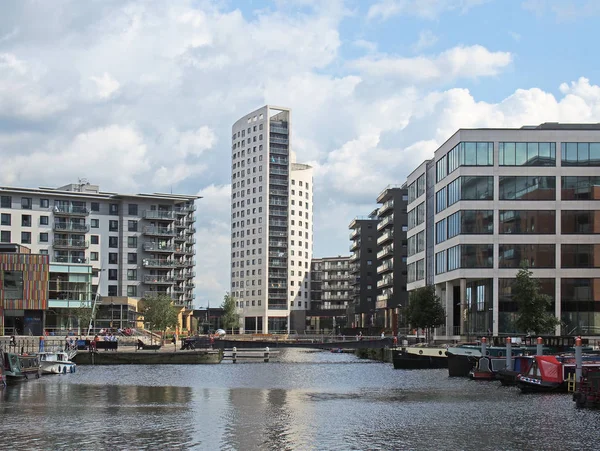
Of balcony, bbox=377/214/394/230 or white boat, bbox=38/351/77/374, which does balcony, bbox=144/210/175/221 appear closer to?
balcony, bbox=377/214/394/230

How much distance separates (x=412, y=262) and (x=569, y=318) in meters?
39.6

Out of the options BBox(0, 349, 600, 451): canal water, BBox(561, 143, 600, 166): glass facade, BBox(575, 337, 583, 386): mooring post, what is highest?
BBox(561, 143, 600, 166): glass facade

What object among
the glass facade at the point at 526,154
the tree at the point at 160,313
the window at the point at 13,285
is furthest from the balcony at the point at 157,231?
the glass facade at the point at 526,154

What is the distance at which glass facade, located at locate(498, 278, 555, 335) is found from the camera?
110 m

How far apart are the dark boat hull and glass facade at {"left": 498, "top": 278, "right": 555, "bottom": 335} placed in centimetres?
2208

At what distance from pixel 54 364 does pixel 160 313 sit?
215 ft

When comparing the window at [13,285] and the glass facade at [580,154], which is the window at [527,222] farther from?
the window at [13,285]

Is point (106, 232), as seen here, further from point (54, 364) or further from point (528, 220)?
point (54, 364)

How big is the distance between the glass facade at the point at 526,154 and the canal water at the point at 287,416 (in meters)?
46.4

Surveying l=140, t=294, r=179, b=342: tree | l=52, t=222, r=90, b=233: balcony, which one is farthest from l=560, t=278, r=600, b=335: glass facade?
l=52, t=222, r=90, b=233: balcony

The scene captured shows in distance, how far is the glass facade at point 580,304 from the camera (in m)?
109

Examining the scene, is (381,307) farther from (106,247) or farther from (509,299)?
(509,299)

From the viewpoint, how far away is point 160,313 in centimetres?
14788

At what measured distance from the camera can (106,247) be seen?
17012cm
